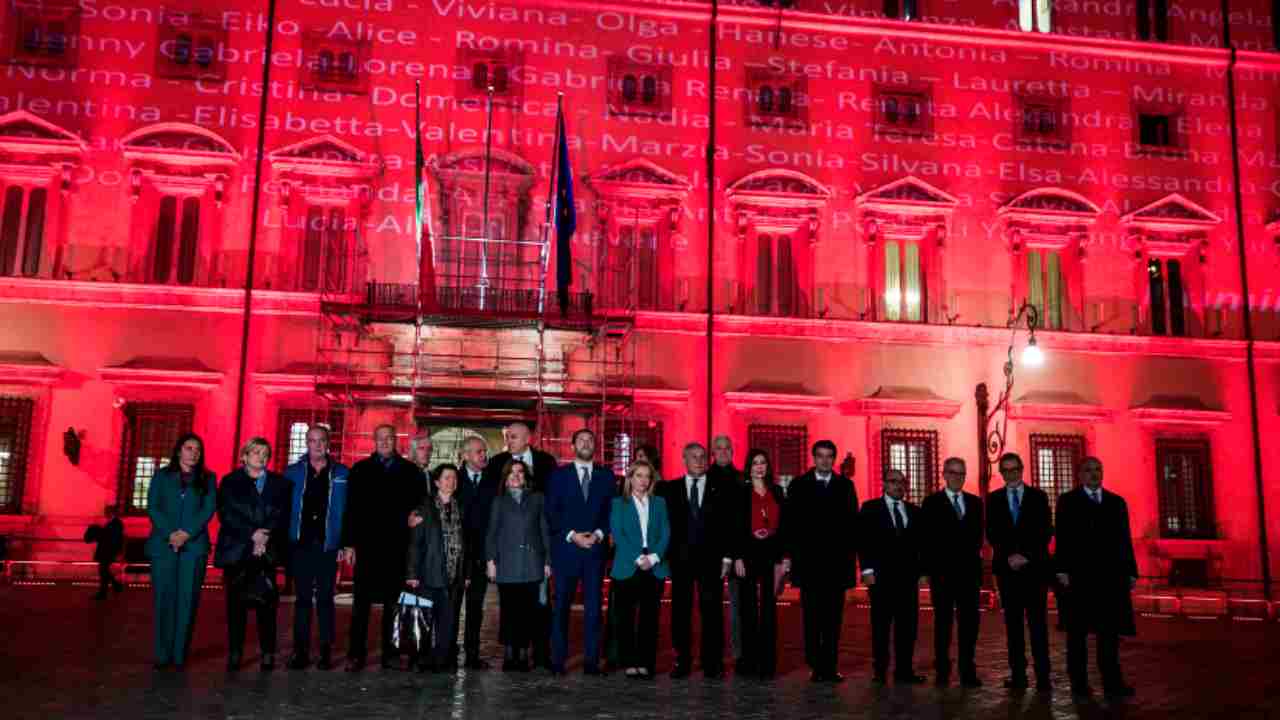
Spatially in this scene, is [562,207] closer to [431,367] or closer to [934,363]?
[431,367]

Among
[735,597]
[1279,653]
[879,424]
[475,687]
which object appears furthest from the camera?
[879,424]

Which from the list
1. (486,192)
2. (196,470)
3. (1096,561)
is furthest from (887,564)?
(486,192)

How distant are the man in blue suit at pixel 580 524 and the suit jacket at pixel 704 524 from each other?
56 centimetres

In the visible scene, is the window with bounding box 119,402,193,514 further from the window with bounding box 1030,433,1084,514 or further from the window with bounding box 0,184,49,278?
the window with bounding box 1030,433,1084,514

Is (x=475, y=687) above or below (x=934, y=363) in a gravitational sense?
below

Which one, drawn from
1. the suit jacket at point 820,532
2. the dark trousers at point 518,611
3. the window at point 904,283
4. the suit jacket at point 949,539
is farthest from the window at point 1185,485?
the dark trousers at point 518,611

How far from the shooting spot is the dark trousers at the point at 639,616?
973 centimetres

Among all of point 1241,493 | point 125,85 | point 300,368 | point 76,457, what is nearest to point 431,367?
point 300,368

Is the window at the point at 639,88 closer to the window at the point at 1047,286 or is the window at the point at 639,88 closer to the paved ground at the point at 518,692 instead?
the window at the point at 1047,286

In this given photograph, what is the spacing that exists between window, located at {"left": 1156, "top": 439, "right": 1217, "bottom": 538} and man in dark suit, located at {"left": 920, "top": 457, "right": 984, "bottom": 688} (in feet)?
52.4

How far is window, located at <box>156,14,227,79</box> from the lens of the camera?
22.7 metres

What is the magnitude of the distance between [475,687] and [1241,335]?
21.5 metres

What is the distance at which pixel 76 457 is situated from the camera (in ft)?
68.6

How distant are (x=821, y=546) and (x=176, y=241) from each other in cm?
1660
